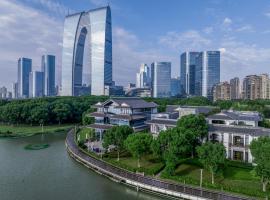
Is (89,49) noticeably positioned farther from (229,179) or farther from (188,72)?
(229,179)

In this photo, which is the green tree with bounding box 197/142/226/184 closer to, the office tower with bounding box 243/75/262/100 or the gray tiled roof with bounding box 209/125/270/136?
the gray tiled roof with bounding box 209/125/270/136

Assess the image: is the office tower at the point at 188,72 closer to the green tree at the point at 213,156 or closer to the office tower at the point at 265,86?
the office tower at the point at 265,86

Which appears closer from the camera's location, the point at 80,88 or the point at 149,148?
the point at 149,148

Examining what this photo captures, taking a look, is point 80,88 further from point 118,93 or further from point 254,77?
point 254,77

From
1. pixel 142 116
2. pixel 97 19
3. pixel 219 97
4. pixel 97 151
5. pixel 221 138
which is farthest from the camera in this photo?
pixel 97 19

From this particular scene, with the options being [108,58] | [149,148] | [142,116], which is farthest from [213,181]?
[108,58]

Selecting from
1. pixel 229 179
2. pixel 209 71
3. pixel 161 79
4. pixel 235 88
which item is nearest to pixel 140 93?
pixel 161 79

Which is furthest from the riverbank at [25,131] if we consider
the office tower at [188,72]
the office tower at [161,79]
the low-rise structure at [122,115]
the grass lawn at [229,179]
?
the office tower at [188,72]
